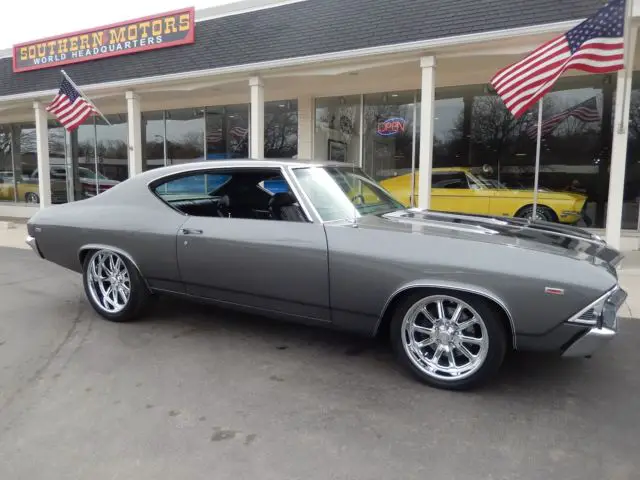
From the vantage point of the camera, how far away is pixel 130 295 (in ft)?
14.8

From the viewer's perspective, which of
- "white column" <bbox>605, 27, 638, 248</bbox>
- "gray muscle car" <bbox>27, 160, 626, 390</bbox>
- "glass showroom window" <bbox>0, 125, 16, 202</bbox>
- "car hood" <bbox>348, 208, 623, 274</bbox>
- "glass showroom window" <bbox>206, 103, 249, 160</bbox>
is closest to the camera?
"gray muscle car" <bbox>27, 160, 626, 390</bbox>

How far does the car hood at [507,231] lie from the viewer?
10.6 ft

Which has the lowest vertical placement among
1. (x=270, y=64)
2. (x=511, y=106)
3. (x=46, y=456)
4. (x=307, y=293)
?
(x=46, y=456)

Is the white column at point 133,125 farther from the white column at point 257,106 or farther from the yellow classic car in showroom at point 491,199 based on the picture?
the yellow classic car in showroom at point 491,199

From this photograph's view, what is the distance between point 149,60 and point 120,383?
31.9 feet

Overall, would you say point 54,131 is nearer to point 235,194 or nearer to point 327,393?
point 235,194

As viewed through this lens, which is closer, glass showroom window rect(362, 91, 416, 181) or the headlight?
the headlight

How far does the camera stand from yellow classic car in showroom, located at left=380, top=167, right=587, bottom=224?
9.68 meters

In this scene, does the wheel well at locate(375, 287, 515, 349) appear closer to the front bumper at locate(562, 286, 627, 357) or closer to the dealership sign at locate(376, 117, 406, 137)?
the front bumper at locate(562, 286, 627, 357)

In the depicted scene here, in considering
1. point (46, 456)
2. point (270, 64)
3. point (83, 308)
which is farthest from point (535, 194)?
point (46, 456)

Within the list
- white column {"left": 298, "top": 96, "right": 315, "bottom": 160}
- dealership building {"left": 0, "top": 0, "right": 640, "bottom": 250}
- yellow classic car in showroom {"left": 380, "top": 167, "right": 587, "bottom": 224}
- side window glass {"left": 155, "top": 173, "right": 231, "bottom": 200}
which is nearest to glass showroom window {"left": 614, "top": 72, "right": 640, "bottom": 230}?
dealership building {"left": 0, "top": 0, "right": 640, "bottom": 250}

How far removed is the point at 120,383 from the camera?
Answer: 335cm

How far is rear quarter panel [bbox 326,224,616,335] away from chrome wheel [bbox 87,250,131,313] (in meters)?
2.18

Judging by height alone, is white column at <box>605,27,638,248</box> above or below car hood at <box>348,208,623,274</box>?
above
